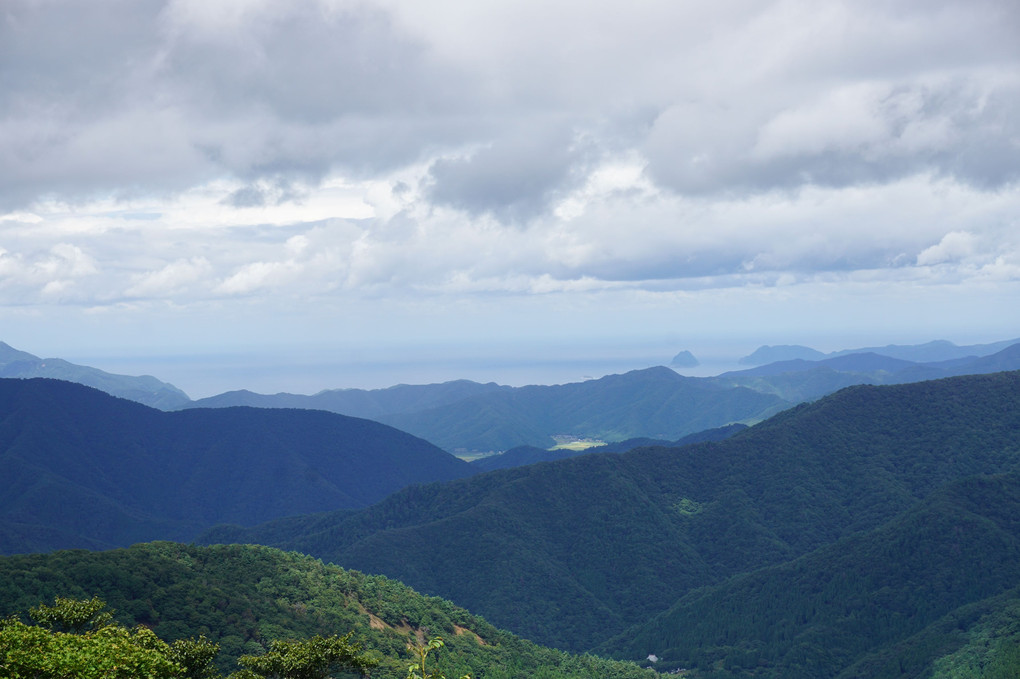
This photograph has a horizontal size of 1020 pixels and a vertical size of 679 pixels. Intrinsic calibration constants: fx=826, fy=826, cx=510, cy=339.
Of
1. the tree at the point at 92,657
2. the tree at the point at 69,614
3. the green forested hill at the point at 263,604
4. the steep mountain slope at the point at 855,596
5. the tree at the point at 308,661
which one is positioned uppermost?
the tree at the point at 92,657

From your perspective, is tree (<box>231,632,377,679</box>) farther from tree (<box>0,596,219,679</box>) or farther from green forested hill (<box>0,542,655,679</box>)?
green forested hill (<box>0,542,655,679</box>)

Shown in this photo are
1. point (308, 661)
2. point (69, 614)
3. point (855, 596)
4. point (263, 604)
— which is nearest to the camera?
point (308, 661)

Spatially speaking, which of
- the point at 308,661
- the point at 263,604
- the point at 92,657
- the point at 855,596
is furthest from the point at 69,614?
the point at 855,596

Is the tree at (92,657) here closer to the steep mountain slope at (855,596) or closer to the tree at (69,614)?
the tree at (69,614)

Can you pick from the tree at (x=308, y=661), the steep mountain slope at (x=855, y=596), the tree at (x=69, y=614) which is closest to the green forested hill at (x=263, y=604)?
the tree at (x=69, y=614)

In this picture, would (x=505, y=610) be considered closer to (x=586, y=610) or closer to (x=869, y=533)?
(x=586, y=610)

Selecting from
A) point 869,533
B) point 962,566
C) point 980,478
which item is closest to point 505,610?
point 869,533

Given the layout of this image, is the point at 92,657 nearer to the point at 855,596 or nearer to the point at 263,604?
the point at 263,604

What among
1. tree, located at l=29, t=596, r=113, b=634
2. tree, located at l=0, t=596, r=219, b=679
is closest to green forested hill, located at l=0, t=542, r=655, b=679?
tree, located at l=29, t=596, r=113, b=634
